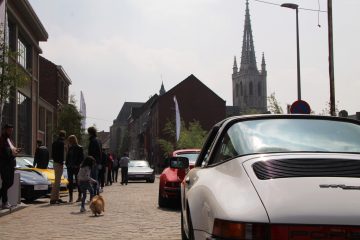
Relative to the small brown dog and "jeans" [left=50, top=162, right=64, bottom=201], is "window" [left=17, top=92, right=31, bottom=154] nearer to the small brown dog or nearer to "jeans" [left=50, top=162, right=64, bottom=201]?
"jeans" [left=50, top=162, right=64, bottom=201]

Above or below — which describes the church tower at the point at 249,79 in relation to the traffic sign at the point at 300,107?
above

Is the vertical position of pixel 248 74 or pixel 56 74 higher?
pixel 248 74

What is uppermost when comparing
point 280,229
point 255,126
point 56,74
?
point 56,74

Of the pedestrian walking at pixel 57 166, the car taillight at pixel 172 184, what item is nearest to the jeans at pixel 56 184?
the pedestrian walking at pixel 57 166

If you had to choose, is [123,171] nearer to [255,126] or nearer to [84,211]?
[84,211]

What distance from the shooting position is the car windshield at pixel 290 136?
14.2 feet

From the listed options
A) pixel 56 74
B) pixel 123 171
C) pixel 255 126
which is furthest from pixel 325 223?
pixel 56 74

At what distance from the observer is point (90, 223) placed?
9547 mm

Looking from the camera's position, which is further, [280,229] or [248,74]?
[248,74]

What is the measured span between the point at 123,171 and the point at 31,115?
12137 millimetres

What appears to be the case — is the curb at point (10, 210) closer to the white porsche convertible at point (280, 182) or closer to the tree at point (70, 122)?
the white porsche convertible at point (280, 182)

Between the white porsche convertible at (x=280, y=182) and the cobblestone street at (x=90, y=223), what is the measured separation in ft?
11.8

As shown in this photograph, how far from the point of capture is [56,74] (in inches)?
2264

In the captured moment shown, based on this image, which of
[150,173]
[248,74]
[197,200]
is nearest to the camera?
[197,200]
